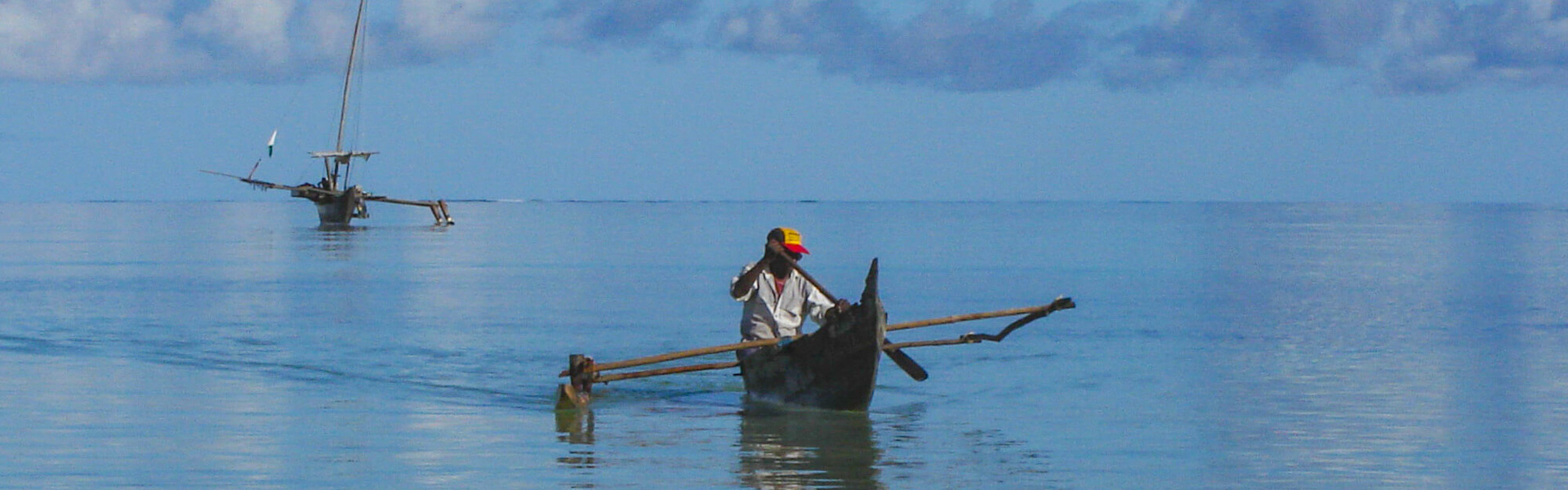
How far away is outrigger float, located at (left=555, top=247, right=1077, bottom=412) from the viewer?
535 inches

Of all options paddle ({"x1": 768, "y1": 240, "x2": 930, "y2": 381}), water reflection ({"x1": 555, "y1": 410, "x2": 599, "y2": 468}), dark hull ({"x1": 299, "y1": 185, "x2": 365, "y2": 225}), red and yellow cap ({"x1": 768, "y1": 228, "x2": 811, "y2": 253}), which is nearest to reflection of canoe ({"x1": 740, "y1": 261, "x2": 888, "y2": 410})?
paddle ({"x1": 768, "y1": 240, "x2": 930, "y2": 381})

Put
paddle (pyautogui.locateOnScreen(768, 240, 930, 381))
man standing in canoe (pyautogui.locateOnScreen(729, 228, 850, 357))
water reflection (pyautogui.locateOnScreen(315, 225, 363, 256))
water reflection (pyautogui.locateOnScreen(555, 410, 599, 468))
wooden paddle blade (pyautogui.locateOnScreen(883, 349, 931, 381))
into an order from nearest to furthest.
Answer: water reflection (pyautogui.locateOnScreen(555, 410, 599, 468)) < paddle (pyautogui.locateOnScreen(768, 240, 930, 381)) < man standing in canoe (pyautogui.locateOnScreen(729, 228, 850, 357)) < wooden paddle blade (pyautogui.locateOnScreen(883, 349, 931, 381)) < water reflection (pyautogui.locateOnScreen(315, 225, 363, 256))

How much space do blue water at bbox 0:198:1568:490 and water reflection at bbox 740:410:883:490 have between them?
4 centimetres

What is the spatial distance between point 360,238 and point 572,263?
1918 cm

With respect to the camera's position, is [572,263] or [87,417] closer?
[87,417]

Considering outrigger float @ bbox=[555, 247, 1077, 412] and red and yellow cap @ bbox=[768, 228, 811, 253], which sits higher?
red and yellow cap @ bbox=[768, 228, 811, 253]

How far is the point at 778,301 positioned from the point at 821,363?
0.65m

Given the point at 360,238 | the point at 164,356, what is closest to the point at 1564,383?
the point at 164,356

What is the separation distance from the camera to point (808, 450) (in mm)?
12586

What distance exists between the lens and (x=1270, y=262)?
158ft

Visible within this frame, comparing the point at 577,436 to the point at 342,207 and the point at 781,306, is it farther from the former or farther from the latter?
the point at 342,207

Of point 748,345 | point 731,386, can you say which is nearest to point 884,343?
point 748,345

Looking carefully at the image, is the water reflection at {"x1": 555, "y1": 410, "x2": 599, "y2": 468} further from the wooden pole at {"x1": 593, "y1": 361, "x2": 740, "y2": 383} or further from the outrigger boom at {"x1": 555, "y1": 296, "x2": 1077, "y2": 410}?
the wooden pole at {"x1": 593, "y1": 361, "x2": 740, "y2": 383}

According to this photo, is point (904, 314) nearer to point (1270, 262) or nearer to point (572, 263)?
point (572, 263)
